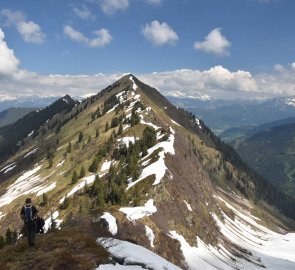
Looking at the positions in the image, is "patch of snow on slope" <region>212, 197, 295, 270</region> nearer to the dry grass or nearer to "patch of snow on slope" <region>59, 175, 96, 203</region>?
"patch of snow on slope" <region>59, 175, 96, 203</region>

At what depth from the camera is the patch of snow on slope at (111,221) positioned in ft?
198

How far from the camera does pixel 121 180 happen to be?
337 ft

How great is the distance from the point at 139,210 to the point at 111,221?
17294 mm

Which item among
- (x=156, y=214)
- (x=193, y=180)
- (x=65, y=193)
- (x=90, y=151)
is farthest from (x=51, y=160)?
(x=156, y=214)

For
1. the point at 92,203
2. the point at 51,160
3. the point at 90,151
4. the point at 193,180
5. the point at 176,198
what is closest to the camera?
the point at 176,198

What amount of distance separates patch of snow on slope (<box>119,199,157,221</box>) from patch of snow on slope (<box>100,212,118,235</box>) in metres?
7.61

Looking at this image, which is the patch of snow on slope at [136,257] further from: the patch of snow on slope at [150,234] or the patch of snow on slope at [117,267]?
the patch of snow on slope at [150,234]

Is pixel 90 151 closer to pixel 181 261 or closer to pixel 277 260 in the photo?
pixel 277 260

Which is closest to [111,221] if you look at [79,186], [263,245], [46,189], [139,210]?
[139,210]

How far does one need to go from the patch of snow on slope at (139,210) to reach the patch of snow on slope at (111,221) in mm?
7608

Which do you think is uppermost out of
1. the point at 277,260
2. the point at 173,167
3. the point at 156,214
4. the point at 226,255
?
the point at 173,167

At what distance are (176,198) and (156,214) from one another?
13.6m

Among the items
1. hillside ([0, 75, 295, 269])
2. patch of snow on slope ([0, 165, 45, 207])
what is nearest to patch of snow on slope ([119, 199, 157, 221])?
hillside ([0, 75, 295, 269])

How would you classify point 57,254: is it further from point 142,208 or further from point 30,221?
point 142,208
